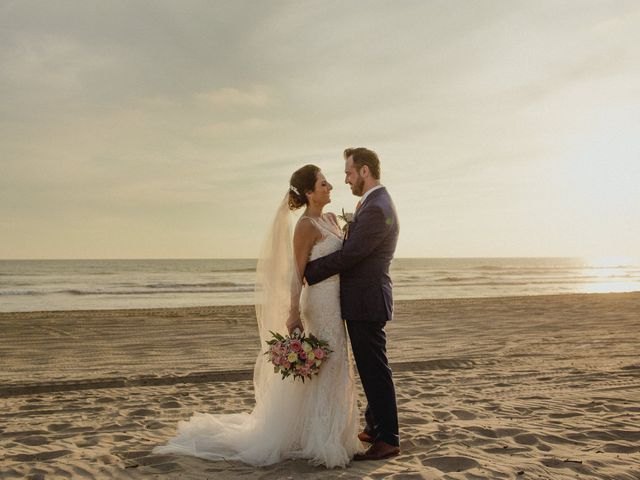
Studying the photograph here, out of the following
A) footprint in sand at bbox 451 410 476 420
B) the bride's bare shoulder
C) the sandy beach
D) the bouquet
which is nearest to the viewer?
the sandy beach

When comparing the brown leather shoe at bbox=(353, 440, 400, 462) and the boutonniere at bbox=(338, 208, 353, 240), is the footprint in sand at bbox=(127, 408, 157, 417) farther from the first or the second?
the boutonniere at bbox=(338, 208, 353, 240)

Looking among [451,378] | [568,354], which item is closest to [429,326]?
[568,354]

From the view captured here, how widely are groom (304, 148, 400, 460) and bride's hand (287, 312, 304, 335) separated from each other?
285 mm

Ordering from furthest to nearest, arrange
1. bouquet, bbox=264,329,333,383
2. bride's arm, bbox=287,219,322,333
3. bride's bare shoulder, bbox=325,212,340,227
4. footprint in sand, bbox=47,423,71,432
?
footprint in sand, bbox=47,423,71,432, bride's bare shoulder, bbox=325,212,340,227, bride's arm, bbox=287,219,322,333, bouquet, bbox=264,329,333,383

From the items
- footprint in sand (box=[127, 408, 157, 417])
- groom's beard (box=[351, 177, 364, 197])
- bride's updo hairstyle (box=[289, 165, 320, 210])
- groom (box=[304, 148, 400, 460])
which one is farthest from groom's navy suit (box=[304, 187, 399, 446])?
footprint in sand (box=[127, 408, 157, 417])

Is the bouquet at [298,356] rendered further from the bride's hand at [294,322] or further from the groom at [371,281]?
the groom at [371,281]

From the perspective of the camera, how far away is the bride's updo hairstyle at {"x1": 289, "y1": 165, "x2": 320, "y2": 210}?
432 cm

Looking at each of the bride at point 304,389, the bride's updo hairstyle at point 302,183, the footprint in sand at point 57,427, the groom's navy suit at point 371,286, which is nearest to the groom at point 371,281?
the groom's navy suit at point 371,286

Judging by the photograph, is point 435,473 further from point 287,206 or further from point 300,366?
point 287,206

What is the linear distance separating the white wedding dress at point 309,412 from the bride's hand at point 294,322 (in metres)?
0.07

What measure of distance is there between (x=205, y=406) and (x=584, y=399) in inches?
151

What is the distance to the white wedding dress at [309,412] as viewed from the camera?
13.9 feet

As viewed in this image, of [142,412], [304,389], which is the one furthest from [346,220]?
[142,412]

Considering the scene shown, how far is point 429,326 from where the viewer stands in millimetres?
12781
